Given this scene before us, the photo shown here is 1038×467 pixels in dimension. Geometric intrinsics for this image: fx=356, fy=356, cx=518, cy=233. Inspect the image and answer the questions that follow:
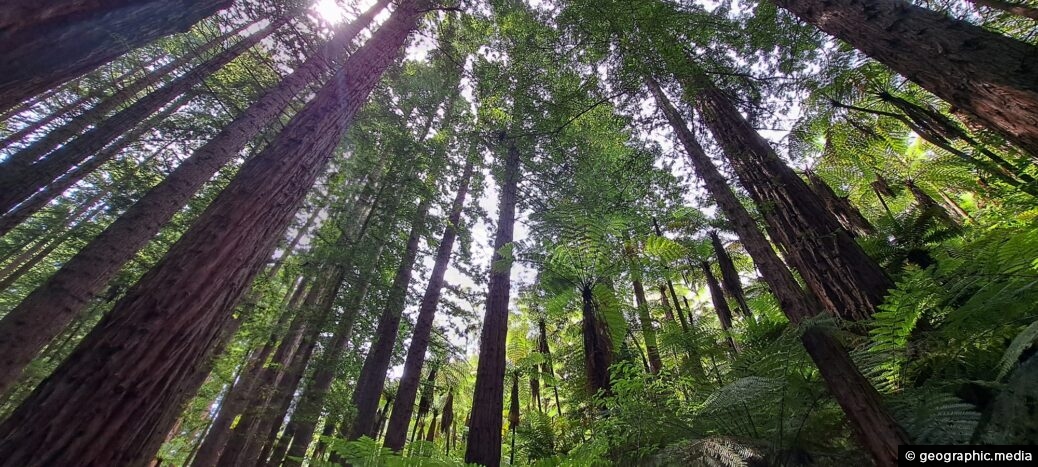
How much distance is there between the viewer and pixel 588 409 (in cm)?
414

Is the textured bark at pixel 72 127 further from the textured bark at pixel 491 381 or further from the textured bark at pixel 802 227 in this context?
the textured bark at pixel 802 227

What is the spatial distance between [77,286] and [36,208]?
4.44 meters

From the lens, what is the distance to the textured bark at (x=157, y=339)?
4.41ft

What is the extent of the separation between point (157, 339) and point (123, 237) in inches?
180

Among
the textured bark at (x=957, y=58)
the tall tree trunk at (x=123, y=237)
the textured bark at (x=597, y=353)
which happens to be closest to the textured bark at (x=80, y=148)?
the tall tree trunk at (x=123, y=237)

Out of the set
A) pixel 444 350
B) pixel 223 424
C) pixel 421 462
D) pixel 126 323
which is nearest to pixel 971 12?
pixel 421 462

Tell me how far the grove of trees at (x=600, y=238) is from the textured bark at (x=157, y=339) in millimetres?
12

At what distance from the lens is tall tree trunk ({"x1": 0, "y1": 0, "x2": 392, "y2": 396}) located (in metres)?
3.94

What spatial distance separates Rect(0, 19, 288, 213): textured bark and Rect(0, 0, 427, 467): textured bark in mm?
2097

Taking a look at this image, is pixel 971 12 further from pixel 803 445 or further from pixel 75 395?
pixel 75 395

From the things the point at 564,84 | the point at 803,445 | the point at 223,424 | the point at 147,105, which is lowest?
the point at 803,445

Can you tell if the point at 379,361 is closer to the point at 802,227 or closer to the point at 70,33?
the point at 70,33

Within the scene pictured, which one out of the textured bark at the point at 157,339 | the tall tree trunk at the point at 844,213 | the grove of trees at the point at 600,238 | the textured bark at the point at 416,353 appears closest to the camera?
the textured bark at the point at 157,339

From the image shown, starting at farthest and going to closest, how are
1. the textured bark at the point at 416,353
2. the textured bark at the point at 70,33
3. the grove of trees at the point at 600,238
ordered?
1. the textured bark at the point at 416,353
2. the textured bark at the point at 70,33
3. the grove of trees at the point at 600,238
